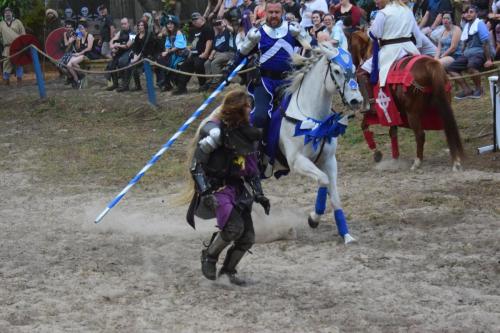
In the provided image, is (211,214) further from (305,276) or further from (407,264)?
(407,264)

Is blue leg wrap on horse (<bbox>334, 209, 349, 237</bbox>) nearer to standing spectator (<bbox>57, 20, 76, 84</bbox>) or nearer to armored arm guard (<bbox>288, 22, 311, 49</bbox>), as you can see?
armored arm guard (<bbox>288, 22, 311, 49</bbox>)

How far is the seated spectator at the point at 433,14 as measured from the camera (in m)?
15.2

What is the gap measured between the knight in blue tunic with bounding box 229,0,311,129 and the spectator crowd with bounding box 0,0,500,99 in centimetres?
306

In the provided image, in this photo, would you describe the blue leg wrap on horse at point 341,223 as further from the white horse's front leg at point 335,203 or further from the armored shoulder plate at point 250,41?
the armored shoulder plate at point 250,41

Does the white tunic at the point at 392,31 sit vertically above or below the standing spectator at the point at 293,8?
above

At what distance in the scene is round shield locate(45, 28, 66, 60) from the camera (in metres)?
21.5

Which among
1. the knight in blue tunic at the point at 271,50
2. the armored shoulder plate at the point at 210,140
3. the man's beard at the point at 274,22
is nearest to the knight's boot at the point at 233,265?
the armored shoulder plate at the point at 210,140

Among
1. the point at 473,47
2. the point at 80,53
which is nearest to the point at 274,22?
the point at 473,47

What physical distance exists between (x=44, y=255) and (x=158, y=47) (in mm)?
10666

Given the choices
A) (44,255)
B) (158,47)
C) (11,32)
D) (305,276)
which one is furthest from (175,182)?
(11,32)

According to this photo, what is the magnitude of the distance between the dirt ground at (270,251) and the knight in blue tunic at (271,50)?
1.14 metres

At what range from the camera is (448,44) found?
47.6 ft

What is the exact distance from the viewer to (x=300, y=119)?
8.47m

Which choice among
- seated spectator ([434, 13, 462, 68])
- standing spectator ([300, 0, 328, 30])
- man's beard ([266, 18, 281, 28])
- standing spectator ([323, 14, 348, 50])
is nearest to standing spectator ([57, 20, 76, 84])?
standing spectator ([300, 0, 328, 30])
